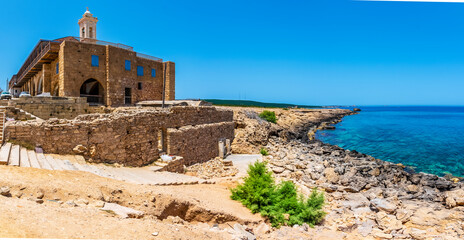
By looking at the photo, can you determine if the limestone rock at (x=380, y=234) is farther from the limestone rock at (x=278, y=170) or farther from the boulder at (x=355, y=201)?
the limestone rock at (x=278, y=170)

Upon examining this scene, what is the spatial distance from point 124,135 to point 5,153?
3.92 metres

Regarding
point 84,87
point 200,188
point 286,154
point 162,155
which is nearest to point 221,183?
point 200,188

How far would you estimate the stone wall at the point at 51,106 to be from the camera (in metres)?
14.7

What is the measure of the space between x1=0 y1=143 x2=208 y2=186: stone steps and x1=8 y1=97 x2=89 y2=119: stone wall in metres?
8.07

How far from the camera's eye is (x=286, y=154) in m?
18.6

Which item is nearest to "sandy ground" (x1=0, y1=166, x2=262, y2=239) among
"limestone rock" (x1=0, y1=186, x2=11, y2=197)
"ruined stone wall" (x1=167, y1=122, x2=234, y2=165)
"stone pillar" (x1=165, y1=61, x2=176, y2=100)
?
"limestone rock" (x1=0, y1=186, x2=11, y2=197)

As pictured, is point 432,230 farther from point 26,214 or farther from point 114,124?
point 114,124

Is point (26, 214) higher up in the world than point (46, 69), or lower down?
lower down

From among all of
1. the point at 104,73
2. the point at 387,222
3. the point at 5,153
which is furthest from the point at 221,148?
the point at 104,73

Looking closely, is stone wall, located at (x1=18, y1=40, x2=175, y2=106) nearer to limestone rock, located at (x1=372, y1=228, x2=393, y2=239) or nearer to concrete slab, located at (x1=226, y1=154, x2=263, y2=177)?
concrete slab, located at (x1=226, y1=154, x2=263, y2=177)

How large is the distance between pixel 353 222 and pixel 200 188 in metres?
5.01

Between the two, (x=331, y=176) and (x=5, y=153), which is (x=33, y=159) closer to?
(x=5, y=153)

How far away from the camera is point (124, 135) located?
10.5 meters

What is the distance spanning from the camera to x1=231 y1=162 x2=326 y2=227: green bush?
7750 mm
